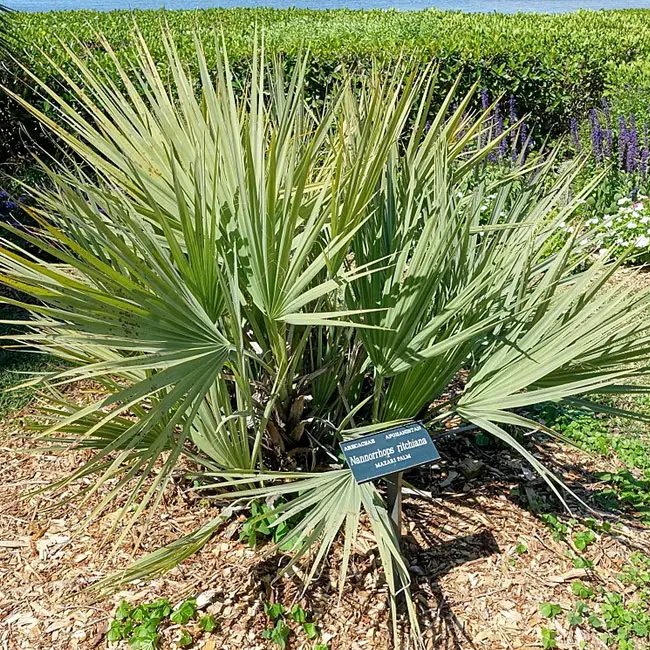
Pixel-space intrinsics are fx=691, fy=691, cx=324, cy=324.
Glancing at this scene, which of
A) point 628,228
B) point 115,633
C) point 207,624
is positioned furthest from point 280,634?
point 628,228

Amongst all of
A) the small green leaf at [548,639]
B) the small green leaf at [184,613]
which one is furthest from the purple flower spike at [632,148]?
the small green leaf at [184,613]

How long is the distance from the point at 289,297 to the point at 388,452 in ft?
1.83

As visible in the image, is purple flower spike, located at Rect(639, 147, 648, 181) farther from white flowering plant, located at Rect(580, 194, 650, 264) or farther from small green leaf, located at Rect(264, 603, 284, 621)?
small green leaf, located at Rect(264, 603, 284, 621)

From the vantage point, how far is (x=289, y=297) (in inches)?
83.0

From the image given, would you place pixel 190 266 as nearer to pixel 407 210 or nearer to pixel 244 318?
pixel 244 318

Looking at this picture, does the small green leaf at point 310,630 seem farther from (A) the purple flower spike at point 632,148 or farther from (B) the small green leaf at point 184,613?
(A) the purple flower spike at point 632,148

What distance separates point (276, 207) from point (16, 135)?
556 centimetres

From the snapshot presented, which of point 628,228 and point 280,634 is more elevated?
point 628,228

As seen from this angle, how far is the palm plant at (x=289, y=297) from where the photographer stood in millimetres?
1874

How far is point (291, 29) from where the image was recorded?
10070mm

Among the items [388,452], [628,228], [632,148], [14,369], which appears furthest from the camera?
[632,148]

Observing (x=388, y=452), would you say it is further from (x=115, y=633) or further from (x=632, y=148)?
(x=632, y=148)

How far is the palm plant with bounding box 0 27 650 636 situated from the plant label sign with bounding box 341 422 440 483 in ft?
0.42

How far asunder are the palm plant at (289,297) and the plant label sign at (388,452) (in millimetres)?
128
